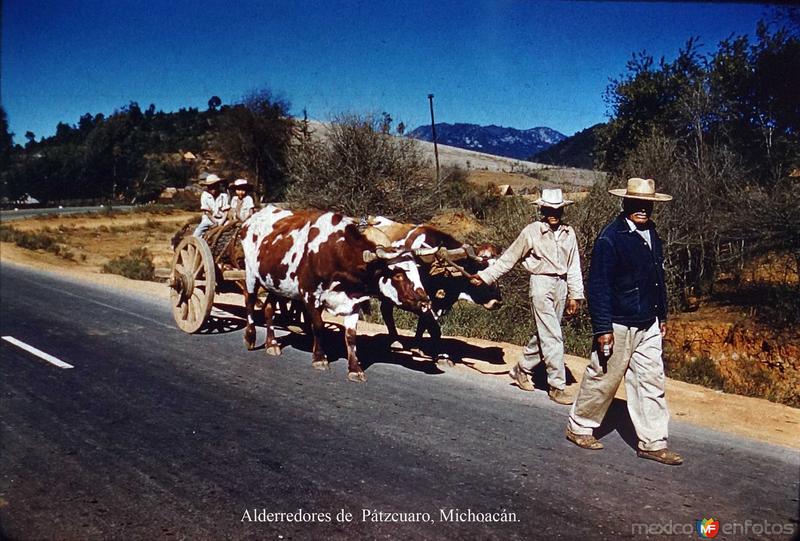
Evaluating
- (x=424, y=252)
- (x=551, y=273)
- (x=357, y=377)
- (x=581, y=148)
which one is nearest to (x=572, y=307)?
(x=551, y=273)

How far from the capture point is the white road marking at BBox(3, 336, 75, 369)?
777cm

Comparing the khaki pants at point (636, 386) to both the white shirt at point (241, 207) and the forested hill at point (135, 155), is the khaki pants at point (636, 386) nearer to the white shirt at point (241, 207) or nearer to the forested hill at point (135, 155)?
the white shirt at point (241, 207)

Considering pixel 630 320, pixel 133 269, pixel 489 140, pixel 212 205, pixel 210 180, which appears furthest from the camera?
pixel 489 140

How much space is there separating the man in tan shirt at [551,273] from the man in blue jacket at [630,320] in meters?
1.21

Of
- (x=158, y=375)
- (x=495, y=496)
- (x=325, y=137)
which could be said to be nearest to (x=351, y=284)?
(x=158, y=375)

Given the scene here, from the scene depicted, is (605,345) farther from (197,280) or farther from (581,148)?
(581,148)

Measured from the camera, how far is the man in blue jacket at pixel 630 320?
16.3 ft

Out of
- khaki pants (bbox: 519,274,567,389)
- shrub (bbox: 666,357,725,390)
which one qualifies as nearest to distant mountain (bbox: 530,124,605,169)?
shrub (bbox: 666,357,725,390)

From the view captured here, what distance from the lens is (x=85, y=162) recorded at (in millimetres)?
60062

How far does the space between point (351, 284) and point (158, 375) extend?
8.56 feet

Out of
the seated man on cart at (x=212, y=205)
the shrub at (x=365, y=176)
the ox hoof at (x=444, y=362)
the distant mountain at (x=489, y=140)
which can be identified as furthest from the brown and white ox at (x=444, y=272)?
the distant mountain at (x=489, y=140)

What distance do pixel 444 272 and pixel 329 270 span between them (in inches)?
60.5

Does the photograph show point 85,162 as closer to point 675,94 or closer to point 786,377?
point 675,94

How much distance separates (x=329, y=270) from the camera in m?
7.48
